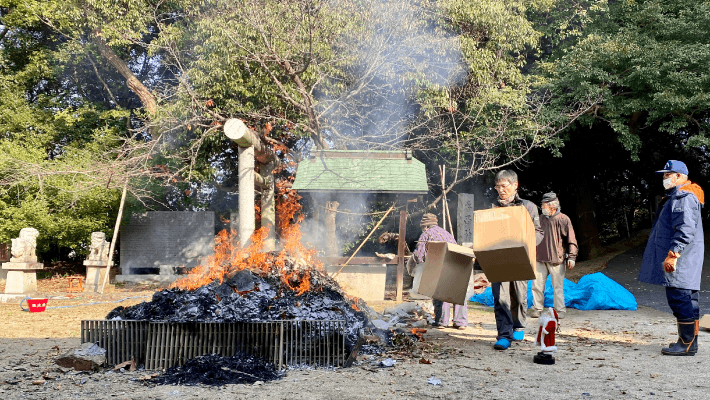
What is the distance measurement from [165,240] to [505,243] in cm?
1385

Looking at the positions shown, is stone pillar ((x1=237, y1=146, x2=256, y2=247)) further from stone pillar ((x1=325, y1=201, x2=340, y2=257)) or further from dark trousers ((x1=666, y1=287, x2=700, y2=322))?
dark trousers ((x1=666, y1=287, x2=700, y2=322))

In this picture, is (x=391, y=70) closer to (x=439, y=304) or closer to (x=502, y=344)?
(x=439, y=304)

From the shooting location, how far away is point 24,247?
495 inches

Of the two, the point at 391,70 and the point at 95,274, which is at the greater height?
the point at 391,70

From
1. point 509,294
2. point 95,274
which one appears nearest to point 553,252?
point 509,294

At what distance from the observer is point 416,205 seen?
53.0ft

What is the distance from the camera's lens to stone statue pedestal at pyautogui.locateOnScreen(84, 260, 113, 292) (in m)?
14.8

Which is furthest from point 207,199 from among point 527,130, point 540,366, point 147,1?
point 540,366

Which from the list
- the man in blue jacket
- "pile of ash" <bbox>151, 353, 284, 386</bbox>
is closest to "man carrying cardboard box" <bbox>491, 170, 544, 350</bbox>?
the man in blue jacket

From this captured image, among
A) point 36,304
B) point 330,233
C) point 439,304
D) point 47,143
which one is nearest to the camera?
point 439,304

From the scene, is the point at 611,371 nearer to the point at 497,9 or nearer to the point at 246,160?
the point at 246,160

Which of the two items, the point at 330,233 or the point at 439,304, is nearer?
the point at 439,304

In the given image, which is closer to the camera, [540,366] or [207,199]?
[540,366]

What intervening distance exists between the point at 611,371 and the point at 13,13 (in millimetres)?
19145
